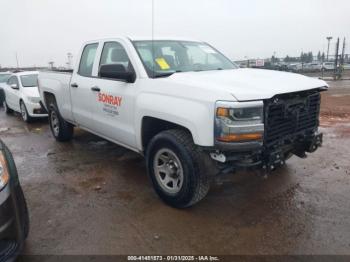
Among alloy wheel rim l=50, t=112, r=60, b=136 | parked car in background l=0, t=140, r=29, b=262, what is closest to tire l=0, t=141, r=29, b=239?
parked car in background l=0, t=140, r=29, b=262

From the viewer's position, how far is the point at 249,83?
3.20 meters

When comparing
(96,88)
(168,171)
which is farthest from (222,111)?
(96,88)

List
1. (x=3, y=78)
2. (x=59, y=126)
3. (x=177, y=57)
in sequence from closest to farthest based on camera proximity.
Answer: (x=177, y=57), (x=59, y=126), (x=3, y=78)

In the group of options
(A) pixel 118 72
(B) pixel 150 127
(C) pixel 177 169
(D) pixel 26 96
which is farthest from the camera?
(D) pixel 26 96

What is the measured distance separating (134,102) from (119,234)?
1534 millimetres

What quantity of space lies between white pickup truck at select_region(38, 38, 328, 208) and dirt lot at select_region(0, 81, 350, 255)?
397 millimetres

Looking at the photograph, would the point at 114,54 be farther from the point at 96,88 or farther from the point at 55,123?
the point at 55,123

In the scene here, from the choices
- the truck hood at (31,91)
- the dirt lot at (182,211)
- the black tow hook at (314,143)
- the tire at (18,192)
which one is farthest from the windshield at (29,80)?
the black tow hook at (314,143)

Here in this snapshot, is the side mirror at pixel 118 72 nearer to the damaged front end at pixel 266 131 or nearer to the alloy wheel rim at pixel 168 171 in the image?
the alloy wheel rim at pixel 168 171

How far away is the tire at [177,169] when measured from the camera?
3238 mm

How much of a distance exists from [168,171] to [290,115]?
1.43m

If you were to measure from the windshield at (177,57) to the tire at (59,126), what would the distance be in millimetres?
2898

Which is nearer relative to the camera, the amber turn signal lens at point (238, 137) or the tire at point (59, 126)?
the amber turn signal lens at point (238, 137)

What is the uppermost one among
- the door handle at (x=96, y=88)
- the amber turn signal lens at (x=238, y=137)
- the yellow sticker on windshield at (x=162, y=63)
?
the yellow sticker on windshield at (x=162, y=63)
